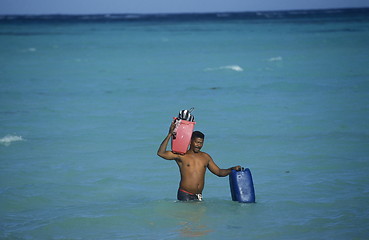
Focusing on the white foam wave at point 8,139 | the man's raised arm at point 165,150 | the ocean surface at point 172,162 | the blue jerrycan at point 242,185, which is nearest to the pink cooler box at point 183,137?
the man's raised arm at point 165,150

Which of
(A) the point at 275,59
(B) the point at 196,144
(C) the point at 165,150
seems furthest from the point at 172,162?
(A) the point at 275,59

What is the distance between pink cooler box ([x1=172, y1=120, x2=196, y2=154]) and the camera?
638cm

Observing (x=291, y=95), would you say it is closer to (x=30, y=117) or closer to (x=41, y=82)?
(x=30, y=117)

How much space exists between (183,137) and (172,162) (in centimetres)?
380

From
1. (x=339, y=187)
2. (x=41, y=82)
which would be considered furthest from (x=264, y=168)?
(x=41, y=82)

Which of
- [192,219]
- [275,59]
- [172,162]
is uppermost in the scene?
[192,219]

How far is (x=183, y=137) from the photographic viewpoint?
642 cm

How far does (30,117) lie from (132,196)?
22.6ft

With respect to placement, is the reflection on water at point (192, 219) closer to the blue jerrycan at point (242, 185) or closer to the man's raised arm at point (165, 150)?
the blue jerrycan at point (242, 185)

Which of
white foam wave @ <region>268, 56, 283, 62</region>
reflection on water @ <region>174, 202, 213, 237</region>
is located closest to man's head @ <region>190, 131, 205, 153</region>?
reflection on water @ <region>174, 202, 213, 237</region>

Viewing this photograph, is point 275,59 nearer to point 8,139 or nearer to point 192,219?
point 8,139

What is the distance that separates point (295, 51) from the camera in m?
32.7

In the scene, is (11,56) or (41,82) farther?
(11,56)

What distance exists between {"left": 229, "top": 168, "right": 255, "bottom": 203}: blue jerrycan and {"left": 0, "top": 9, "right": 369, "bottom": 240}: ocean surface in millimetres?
173
